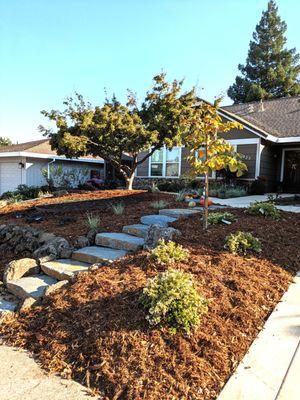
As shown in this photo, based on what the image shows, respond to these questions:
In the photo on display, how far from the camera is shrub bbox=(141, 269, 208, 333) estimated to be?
2.54 meters

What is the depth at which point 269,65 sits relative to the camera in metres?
30.4

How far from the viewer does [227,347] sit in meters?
2.43

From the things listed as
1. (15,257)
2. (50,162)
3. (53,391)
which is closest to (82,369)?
(53,391)

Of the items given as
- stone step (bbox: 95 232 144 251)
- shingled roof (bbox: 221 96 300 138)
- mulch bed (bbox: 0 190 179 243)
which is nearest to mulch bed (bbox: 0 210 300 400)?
stone step (bbox: 95 232 144 251)

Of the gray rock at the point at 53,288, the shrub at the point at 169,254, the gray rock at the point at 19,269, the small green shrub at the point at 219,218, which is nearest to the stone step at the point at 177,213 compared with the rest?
the small green shrub at the point at 219,218

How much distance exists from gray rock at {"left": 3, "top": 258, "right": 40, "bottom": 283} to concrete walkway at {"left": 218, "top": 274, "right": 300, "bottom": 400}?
303cm

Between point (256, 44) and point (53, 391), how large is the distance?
35486 mm

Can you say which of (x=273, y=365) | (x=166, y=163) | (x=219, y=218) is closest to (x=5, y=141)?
(x=166, y=163)

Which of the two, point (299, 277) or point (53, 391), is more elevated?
point (299, 277)

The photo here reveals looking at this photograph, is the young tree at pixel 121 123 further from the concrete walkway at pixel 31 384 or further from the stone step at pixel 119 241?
the concrete walkway at pixel 31 384

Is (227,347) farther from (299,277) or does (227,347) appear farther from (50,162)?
(50,162)

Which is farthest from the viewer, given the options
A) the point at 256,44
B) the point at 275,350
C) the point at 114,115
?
the point at 256,44

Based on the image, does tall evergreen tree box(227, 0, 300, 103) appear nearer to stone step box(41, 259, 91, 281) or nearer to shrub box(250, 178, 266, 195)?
shrub box(250, 178, 266, 195)

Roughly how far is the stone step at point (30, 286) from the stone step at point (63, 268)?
0.09 m
